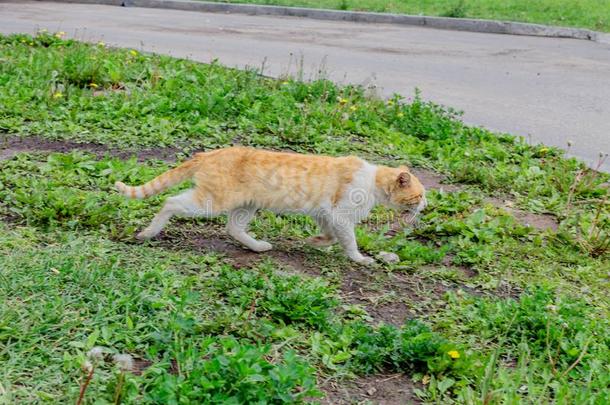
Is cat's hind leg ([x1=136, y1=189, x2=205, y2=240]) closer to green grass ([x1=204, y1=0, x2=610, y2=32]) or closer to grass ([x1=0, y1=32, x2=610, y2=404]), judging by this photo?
grass ([x1=0, y1=32, x2=610, y2=404])

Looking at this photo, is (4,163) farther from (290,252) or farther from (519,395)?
(519,395)

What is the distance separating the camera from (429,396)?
12.4 ft

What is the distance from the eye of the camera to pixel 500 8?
693 inches

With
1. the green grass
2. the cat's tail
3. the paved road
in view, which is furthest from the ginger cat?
the green grass

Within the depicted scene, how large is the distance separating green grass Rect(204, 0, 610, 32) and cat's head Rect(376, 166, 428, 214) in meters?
11.6

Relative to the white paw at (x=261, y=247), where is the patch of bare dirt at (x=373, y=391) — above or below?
below

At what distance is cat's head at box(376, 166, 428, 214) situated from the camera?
537 cm

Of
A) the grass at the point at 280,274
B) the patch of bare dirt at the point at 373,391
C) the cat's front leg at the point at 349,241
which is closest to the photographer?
the grass at the point at 280,274

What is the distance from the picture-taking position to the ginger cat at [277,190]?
5070mm

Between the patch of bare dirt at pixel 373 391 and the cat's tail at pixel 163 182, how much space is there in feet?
6.17

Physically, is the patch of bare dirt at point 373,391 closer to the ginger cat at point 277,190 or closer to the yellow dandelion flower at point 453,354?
the yellow dandelion flower at point 453,354

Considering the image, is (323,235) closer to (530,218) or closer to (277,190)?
(277,190)

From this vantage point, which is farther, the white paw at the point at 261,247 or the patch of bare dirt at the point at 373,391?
the white paw at the point at 261,247

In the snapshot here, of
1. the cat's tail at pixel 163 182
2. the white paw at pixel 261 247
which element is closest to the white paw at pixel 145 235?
the cat's tail at pixel 163 182
